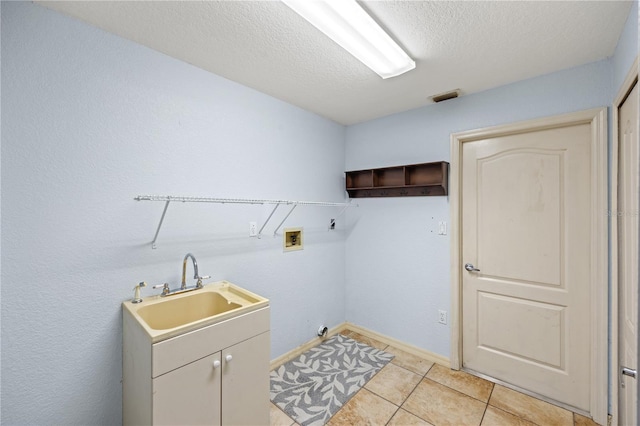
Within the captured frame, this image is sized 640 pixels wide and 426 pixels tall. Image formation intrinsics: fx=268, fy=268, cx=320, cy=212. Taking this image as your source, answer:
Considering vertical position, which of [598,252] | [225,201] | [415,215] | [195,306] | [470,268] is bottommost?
[195,306]

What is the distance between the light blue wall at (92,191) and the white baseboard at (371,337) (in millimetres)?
852

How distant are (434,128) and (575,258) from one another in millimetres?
1433

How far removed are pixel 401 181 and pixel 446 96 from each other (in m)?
0.81

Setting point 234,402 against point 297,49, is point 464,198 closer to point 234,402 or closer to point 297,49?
point 297,49

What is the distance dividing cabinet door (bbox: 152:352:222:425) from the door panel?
2.04 metres

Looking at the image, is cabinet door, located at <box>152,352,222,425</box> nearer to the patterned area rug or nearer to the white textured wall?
the patterned area rug

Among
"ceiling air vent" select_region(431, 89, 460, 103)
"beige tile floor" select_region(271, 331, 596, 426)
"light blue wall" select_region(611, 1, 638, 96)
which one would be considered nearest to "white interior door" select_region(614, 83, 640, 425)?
"light blue wall" select_region(611, 1, 638, 96)

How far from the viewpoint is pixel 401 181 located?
2.63 meters

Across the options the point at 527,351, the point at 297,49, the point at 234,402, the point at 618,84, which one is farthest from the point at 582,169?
the point at 234,402

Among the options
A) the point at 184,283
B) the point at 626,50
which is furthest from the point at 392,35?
the point at 184,283

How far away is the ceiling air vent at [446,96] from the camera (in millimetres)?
2204

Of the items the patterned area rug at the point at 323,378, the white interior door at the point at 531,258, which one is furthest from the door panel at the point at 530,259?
the patterned area rug at the point at 323,378

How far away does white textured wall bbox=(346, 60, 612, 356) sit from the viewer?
6.41 ft

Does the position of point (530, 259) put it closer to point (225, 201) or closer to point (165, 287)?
point (225, 201)
